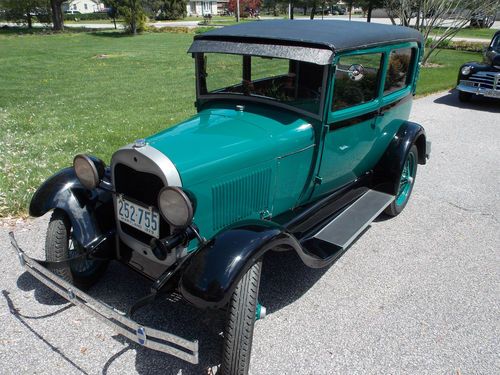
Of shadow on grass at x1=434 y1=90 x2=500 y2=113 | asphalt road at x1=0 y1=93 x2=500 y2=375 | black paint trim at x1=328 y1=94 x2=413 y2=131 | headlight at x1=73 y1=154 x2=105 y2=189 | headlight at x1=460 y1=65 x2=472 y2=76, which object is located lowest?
shadow on grass at x1=434 y1=90 x2=500 y2=113

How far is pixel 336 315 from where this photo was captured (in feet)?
10.3

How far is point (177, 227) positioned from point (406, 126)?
314cm

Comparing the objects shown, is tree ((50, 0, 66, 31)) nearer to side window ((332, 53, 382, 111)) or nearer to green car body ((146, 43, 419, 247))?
green car body ((146, 43, 419, 247))

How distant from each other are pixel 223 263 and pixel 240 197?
72cm

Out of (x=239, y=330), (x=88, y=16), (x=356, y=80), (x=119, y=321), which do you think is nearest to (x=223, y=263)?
(x=239, y=330)

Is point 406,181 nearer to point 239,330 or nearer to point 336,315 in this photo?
point 336,315

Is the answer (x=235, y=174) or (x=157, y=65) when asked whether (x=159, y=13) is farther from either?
(x=235, y=174)

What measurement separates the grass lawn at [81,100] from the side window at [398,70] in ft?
12.5

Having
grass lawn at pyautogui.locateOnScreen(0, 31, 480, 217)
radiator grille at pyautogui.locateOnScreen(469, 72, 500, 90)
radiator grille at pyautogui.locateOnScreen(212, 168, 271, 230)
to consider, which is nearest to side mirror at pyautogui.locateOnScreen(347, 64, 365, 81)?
radiator grille at pyautogui.locateOnScreen(212, 168, 271, 230)

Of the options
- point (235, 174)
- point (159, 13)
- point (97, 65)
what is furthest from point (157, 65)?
point (159, 13)

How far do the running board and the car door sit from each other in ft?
0.90

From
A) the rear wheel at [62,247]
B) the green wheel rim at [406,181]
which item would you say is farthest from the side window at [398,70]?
the rear wheel at [62,247]

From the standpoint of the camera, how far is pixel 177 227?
8.36 ft

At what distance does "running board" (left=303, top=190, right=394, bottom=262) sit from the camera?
3180 mm
